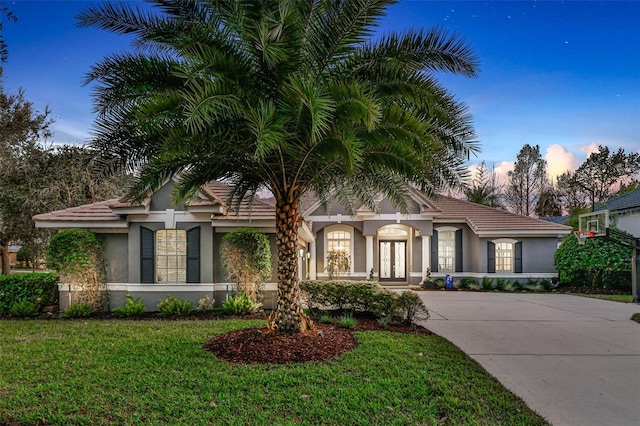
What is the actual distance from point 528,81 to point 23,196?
2135 centimetres

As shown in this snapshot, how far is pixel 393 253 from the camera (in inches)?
727

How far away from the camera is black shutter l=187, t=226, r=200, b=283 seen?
1035 cm

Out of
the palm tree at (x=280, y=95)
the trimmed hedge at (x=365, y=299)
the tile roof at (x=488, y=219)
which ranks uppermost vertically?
the palm tree at (x=280, y=95)

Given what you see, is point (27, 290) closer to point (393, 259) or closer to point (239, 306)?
point (239, 306)

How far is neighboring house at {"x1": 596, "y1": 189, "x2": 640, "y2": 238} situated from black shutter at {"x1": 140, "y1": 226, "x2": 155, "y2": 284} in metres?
22.8

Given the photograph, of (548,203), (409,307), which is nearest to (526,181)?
(548,203)

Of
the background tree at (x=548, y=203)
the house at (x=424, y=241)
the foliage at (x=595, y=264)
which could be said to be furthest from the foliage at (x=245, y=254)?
the background tree at (x=548, y=203)

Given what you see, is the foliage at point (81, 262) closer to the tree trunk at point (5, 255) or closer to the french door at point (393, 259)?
the french door at point (393, 259)

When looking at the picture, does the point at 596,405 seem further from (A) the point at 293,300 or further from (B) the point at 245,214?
(B) the point at 245,214

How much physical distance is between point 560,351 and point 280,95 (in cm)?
683

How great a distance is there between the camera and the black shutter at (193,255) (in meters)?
10.4

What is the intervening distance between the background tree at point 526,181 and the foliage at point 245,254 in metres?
31.2

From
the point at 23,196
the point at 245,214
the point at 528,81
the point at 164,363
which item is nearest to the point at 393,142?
the point at 164,363

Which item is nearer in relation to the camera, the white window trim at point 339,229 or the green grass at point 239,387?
the green grass at point 239,387
